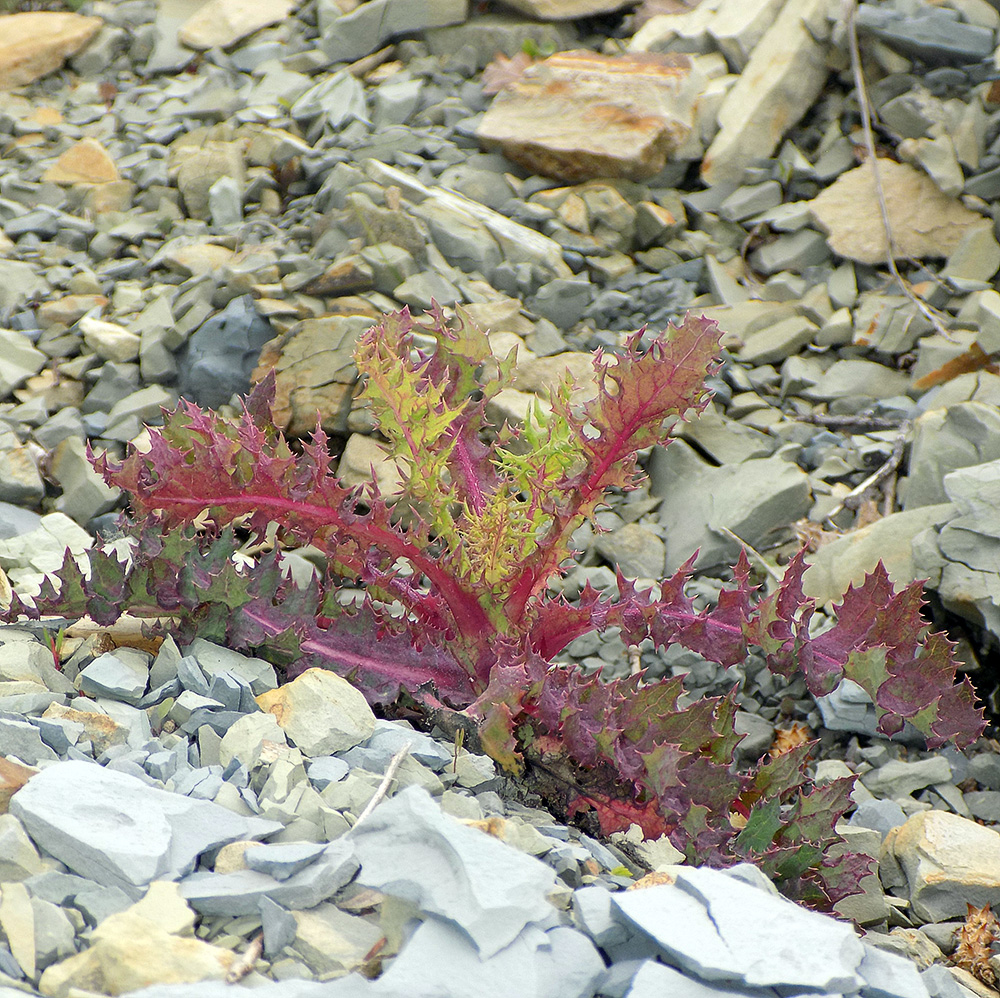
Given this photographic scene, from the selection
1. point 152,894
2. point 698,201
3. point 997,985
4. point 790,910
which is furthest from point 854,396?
point 152,894

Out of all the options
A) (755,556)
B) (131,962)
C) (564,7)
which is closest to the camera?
(131,962)

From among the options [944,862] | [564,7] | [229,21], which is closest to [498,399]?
[944,862]

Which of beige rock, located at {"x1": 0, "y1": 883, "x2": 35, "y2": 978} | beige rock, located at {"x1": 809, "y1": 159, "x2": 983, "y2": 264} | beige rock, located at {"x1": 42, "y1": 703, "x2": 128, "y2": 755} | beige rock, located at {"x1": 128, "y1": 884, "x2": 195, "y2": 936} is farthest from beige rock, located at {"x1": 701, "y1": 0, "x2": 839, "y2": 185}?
beige rock, located at {"x1": 0, "y1": 883, "x2": 35, "y2": 978}

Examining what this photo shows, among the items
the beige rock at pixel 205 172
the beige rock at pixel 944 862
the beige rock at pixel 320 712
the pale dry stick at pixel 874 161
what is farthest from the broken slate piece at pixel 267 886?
the beige rock at pixel 205 172

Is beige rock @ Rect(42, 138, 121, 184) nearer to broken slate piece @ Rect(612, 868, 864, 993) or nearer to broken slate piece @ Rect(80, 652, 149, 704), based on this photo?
broken slate piece @ Rect(80, 652, 149, 704)

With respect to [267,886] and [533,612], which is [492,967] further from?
[533,612]

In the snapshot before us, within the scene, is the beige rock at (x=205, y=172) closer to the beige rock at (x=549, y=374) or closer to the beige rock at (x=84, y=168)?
the beige rock at (x=84, y=168)
